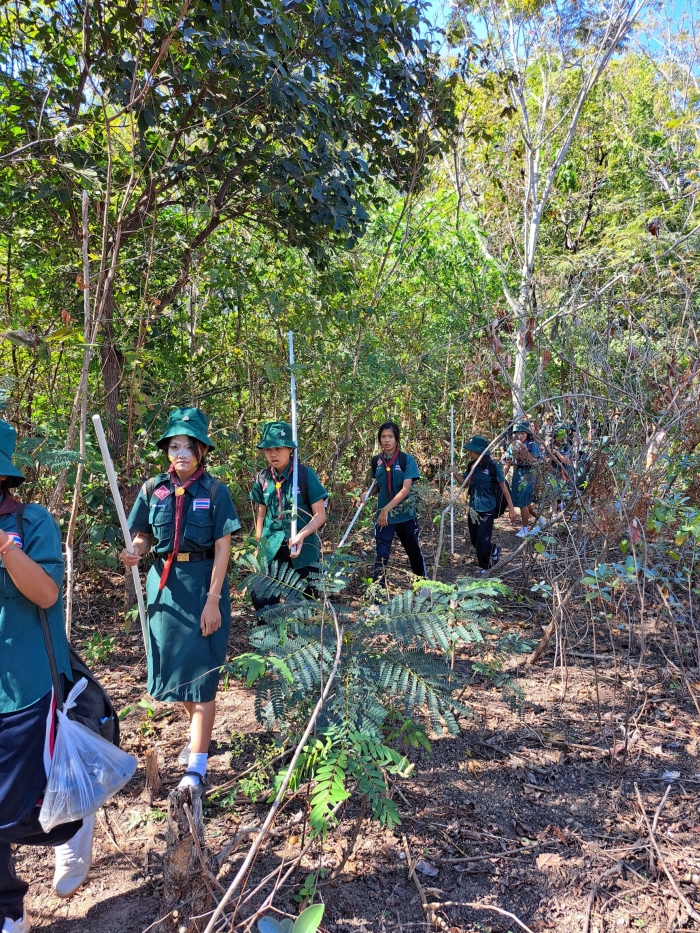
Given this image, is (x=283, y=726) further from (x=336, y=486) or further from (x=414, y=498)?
(x=336, y=486)

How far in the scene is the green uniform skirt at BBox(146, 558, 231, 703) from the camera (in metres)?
3.05

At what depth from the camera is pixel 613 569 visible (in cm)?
367

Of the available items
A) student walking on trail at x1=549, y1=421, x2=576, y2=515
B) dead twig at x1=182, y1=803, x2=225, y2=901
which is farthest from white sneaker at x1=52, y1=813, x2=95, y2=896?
student walking on trail at x1=549, y1=421, x2=576, y2=515

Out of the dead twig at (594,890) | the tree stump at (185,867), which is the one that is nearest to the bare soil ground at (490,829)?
the dead twig at (594,890)

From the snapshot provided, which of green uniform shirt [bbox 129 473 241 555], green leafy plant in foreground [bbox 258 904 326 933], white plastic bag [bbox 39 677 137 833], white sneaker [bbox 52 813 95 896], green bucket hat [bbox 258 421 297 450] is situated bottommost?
white sneaker [bbox 52 813 95 896]

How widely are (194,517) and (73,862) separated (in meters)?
1.46

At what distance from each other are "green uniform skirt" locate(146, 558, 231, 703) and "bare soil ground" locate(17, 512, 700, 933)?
0.52m

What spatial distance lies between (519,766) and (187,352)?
4204 millimetres

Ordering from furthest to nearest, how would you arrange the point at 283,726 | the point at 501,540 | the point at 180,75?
the point at 501,540 → the point at 180,75 → the point at 283,726

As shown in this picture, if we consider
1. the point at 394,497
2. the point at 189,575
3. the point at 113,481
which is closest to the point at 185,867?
the point at 189,575

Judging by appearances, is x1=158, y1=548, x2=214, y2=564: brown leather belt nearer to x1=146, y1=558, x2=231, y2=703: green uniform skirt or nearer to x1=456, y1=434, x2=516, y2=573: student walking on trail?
x1=146, y1=558, x2=231, y2=703: green uniform skirt

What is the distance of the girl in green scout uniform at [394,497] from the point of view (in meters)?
5.56

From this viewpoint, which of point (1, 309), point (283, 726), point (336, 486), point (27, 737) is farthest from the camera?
point (336, 486)

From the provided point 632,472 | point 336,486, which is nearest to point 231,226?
point 336,486
